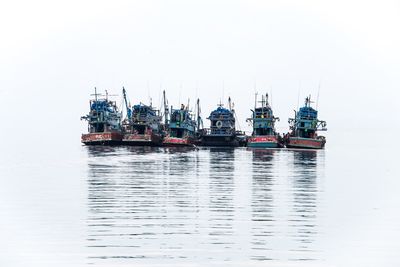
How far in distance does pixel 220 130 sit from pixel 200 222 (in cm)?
11872

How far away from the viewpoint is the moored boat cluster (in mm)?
141500

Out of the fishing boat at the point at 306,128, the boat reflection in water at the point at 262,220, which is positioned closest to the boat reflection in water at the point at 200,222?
the boat reflection in water at the point at 262,220

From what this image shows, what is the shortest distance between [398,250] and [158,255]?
9.44 meters

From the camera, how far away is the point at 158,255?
2441 centimetres

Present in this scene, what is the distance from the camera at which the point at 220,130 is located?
495 feet

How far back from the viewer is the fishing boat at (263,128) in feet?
463

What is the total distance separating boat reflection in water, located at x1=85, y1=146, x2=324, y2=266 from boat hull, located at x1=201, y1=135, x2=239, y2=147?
94060mm

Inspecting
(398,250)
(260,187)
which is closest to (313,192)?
(260,187)

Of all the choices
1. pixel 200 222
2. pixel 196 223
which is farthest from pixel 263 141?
pixel 196 223

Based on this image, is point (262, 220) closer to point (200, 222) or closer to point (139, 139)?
point (200, 222)

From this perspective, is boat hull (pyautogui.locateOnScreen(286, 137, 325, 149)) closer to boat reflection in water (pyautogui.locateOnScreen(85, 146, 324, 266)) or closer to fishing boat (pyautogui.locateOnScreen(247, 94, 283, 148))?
fishing boat (pyautogui.locateOnScreen(247, 94, 283, 148))

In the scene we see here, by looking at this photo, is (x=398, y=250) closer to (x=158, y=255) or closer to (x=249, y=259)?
(x=249, y=259)

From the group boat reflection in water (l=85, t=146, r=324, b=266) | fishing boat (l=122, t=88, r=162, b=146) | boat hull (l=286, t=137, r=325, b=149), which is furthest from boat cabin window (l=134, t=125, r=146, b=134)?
boat reflection in water (l=85, t=146, r=324, b=266)

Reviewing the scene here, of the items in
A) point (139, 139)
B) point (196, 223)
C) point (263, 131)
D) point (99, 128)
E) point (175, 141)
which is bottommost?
point (196, 223)
